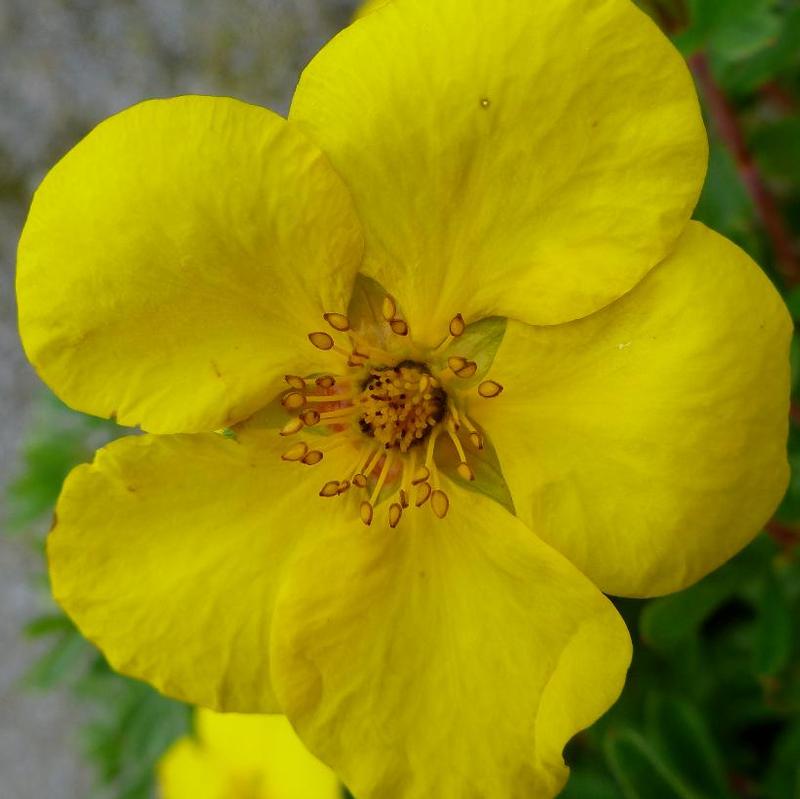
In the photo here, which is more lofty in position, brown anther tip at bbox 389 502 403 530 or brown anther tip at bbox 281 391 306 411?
brown anther tip at bbox 281 391 306 411

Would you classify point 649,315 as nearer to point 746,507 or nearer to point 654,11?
point 746,507

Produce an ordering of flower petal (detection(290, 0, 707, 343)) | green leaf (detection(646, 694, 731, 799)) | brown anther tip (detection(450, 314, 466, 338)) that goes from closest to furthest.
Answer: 1. flower petal (detection(290, 0, 707, 343))
2. brown anther tip (detection(450, 314, 466, 338))
3. green leaf (detection(646, 694, 731, 799))

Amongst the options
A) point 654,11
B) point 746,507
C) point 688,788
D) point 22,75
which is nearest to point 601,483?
point 746,507

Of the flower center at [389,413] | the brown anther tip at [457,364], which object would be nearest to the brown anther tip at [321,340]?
the flower center at [389,413]

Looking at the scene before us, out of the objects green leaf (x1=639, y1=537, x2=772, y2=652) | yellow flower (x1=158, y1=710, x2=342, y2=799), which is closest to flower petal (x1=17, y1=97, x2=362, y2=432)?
green leaf (x1=639, y1=537, x2=772, y2=652)

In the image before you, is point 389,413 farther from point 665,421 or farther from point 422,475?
point 665,421

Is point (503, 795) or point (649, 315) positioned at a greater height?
point (649, 315)

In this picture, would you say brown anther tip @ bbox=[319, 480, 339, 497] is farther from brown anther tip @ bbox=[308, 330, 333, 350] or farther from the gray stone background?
the gray stone background
